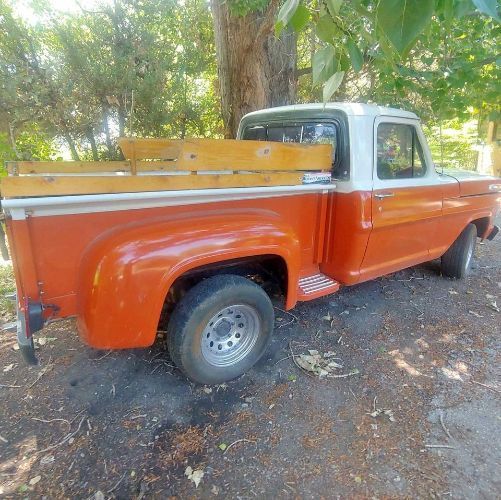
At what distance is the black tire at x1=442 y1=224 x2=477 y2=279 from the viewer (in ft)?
14.1

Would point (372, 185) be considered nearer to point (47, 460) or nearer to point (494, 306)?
point (494, 306)

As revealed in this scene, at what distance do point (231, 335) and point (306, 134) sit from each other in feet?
6.11

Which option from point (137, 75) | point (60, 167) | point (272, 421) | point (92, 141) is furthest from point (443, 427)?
point (92, 141)

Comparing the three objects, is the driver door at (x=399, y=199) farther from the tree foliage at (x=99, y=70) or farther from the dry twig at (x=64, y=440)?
the tree foliage at (x=99, y=70)

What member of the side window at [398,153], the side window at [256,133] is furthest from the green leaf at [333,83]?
the side window at [256,133]

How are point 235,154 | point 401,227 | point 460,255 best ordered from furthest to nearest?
point 460,255 → point 401,227 → point 235,154

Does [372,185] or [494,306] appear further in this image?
[494,306]

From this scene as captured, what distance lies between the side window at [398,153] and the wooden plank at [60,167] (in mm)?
2228

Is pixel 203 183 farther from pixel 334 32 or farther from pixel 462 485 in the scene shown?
pixel 462 485

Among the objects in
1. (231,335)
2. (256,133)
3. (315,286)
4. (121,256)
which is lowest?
(231,335)

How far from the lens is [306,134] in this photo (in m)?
3.24

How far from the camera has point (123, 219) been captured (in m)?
2.11

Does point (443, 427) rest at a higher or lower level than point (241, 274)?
lower

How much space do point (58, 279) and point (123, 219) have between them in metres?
0.48
